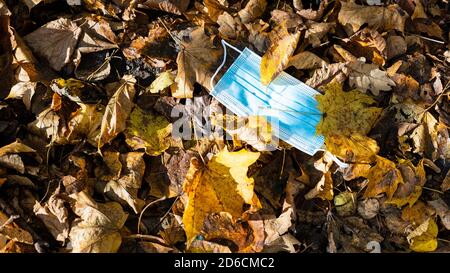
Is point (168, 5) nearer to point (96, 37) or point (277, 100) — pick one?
point (96, 37)

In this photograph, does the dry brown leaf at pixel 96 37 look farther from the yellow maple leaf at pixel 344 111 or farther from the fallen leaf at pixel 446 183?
the fallen leaf at pixel 446 183

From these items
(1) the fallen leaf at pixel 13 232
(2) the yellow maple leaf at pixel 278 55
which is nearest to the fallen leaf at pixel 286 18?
(2) the yellow maple leaf at pixel 278 55

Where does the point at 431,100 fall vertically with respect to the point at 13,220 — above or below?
above

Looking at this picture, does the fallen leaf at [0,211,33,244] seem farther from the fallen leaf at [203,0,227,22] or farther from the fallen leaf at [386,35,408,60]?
the fallen leaf at [386,35,408,60]

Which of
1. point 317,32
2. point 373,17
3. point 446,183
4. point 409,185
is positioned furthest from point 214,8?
point 446,183

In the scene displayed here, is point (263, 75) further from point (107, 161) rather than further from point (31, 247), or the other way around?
point (31, 247)

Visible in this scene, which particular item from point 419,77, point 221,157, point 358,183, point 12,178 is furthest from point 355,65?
point 12,178
